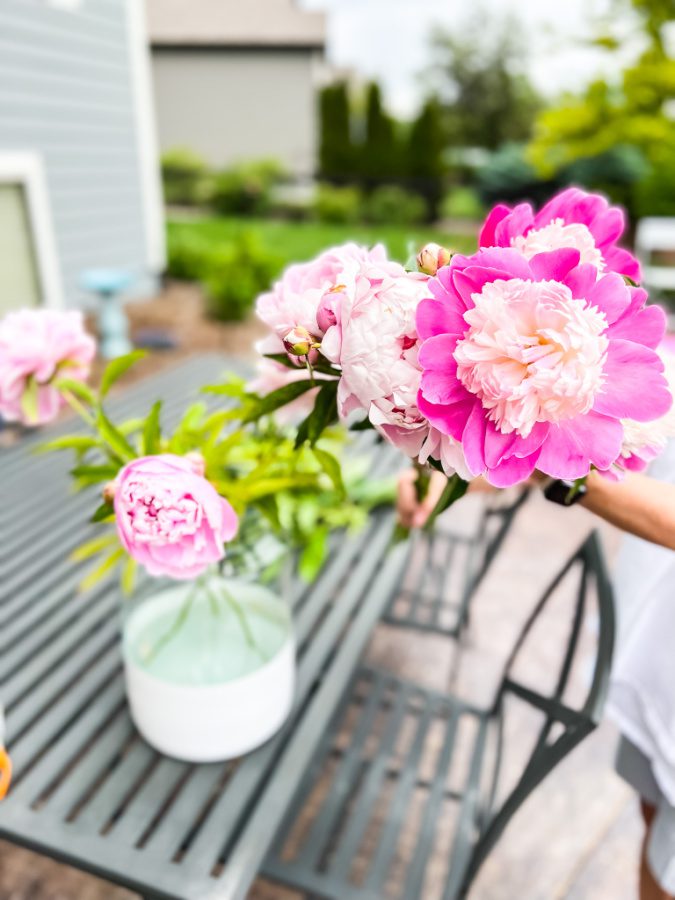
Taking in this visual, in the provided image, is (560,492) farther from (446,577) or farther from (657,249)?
(657,249)

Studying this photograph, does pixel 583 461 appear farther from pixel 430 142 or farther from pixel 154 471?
pixel 430 142

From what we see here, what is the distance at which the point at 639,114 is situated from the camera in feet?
31.3

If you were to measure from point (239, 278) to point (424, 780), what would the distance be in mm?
4784

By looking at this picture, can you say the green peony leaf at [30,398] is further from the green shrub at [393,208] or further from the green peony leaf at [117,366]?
the green shrub at [393,208]

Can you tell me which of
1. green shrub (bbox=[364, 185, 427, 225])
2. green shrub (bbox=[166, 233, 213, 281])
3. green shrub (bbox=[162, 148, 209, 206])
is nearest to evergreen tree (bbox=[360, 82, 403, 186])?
green shrub (bbox=[364, 185, 427, 225])

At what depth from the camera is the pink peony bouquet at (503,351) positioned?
1.63ft

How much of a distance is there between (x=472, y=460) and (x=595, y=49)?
1149cm

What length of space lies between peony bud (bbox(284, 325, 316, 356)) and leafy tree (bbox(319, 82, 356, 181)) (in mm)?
18726

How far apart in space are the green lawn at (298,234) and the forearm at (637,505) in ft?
30.0

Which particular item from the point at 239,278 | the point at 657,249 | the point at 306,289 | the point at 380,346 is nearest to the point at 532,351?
the point at 380,346

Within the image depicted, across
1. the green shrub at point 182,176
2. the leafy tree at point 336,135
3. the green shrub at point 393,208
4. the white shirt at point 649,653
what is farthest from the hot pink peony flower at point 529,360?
the leafy tree at point 336,135

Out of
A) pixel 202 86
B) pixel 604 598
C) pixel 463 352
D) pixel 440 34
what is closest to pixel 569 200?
pixel 463 352

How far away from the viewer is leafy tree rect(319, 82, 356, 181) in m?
17.8

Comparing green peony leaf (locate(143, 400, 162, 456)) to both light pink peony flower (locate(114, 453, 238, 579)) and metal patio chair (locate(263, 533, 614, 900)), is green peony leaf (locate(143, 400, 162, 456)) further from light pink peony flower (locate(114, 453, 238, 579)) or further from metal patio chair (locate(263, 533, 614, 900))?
metal patio chair (locate(263, 533, 614, 900))
